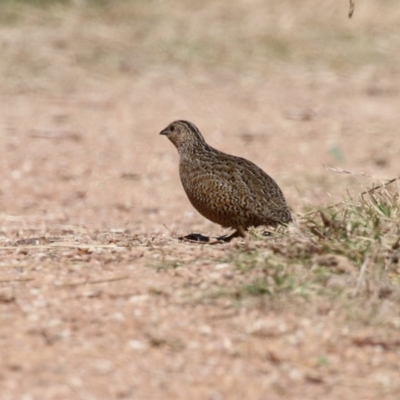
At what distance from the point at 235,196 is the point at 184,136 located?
40.2 inches

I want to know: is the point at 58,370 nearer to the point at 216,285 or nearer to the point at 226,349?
the point at 226,349

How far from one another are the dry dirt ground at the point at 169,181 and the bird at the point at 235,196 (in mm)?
336

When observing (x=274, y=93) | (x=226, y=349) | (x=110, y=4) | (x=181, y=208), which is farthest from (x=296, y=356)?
(x=110, y=4)

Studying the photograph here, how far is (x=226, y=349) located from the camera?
435 centimetres

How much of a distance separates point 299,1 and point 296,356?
12489 mm

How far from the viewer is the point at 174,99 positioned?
1313cm

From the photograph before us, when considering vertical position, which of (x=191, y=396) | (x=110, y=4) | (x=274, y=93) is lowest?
(x=191, y=396)

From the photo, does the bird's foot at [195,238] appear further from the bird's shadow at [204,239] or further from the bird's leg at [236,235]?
the bird's leg at [236,235]

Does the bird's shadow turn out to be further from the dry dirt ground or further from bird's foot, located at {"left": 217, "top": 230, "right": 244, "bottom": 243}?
the dry dirt ground

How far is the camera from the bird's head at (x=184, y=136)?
24.0 ft

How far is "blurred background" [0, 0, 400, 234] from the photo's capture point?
31.4 feet

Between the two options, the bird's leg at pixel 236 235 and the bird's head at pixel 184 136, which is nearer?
the bird's leg at pixel 236 235

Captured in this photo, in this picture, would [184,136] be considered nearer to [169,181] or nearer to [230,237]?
[230,237]

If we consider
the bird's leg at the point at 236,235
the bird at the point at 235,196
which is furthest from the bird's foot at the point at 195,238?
the bird's leg at the point at 236,235
